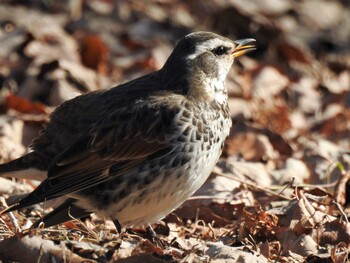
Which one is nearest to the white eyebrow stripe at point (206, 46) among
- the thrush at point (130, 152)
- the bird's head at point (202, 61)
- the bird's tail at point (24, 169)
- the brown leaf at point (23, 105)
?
the bird's head at point (202, 61)

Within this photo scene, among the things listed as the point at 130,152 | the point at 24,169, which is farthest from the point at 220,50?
the point at 24,169

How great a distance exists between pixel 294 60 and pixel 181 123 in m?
5.41

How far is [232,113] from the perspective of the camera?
9.18 metres

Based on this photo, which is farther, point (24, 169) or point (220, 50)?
point (220, 50)

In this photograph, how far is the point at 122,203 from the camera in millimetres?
6203

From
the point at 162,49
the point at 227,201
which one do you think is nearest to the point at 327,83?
the point at 162,49

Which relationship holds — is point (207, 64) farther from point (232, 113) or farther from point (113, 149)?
point (232, 113)

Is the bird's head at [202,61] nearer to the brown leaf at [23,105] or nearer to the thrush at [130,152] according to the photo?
the thrush at [130,152]

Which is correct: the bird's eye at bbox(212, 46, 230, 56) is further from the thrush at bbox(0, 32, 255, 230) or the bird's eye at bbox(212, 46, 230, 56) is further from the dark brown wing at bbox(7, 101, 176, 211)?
the dark brown wing at bbox(7, 101, 176, 211)

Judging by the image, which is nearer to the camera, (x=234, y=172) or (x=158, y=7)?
(x=234, y=172)

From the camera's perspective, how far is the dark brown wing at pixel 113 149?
6176 mm

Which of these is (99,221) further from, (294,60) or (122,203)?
(294,60)

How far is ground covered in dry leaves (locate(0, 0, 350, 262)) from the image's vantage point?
18.9 feet

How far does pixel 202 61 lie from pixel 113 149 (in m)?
1.00
